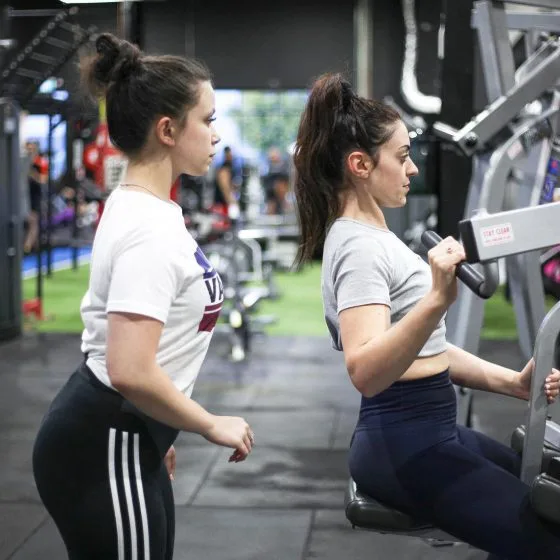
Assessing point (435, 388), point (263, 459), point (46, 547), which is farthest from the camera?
point (263, 459)

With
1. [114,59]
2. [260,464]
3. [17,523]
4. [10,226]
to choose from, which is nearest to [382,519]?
[114,59]

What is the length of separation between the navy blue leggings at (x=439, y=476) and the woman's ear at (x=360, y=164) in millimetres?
386

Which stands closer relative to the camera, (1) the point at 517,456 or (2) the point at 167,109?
(2) the point at 167,109

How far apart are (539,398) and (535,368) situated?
5 cm

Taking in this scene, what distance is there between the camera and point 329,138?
5.90ft

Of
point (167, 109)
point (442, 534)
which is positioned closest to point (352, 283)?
point (167, 109)

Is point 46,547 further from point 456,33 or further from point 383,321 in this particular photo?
point 456,33

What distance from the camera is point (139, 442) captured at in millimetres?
1498

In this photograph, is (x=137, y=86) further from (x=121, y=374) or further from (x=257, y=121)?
(x=257, y=121)

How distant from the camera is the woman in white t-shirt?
1.40 meters

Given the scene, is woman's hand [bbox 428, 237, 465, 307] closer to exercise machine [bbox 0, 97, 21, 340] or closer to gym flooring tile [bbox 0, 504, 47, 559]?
gym flooring tile [bbox 0, 504, 47, 559]

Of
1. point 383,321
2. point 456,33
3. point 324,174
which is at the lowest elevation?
point 383,321

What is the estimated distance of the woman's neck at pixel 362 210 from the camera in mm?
1773

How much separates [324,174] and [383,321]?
362mm
